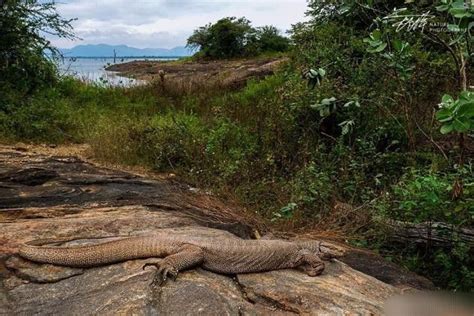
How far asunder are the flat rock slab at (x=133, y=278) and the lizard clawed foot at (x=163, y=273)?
49 millimetres

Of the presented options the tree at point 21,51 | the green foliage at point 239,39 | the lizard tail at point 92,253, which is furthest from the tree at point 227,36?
the lizard tail at point 92,253

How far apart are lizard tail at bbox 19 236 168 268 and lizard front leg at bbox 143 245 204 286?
0.55 feet

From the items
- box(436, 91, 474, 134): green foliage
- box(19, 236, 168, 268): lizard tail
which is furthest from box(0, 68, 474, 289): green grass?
box(19, 236, 168, 268): lizard tail

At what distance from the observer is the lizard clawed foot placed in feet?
12.7

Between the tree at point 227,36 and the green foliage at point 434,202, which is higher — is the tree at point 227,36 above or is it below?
above

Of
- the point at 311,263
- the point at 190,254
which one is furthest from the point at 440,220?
the point at 190,254

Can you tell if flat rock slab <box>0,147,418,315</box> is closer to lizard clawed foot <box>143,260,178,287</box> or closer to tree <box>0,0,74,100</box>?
lizard clawed foot <box>143,260,178,287</box>

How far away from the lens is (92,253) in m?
4.20

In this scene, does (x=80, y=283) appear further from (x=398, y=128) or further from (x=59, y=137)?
(x=59, y=137)

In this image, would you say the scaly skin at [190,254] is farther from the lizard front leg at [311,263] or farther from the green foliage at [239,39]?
the green foliage at [239,39]

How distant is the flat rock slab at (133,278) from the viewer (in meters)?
3.68

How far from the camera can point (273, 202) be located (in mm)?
8148

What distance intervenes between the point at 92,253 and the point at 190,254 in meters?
0.70

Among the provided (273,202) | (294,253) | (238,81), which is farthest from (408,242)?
(238,81)
